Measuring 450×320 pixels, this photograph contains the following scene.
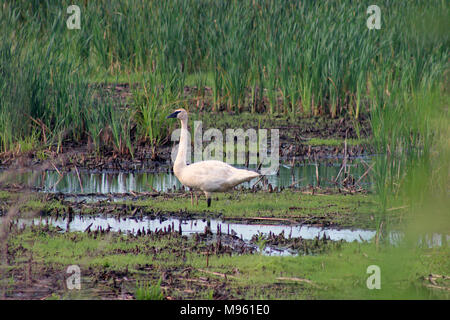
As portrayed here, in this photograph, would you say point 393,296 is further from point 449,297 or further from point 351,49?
point 351,49

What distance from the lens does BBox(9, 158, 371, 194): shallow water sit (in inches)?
378

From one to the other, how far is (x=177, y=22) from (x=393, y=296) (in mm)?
9482

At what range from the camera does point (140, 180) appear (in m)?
10.2

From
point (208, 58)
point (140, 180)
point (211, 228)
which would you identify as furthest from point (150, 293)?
point (208, 58)

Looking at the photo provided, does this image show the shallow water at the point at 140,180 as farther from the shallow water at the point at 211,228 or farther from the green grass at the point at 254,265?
the green grass at the point at 254,265

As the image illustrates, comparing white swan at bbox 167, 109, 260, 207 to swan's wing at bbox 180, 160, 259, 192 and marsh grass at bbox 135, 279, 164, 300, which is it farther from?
marsh grass at bbox 135, 279, 164, 300

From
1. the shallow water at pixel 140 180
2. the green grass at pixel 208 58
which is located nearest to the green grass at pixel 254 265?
the shallow water at pixel 140 180

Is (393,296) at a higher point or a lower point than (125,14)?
lower

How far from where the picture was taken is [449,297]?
5.96 meters

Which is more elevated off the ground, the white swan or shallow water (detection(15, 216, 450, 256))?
the white swan

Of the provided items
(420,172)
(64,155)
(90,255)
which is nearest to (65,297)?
(90,255)

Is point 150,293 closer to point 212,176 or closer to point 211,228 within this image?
point 211,228

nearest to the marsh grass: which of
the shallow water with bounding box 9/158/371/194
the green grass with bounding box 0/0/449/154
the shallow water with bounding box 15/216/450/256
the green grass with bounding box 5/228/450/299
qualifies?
the green grass with bounding box 5/228/450/299

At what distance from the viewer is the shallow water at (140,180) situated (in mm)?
9602
